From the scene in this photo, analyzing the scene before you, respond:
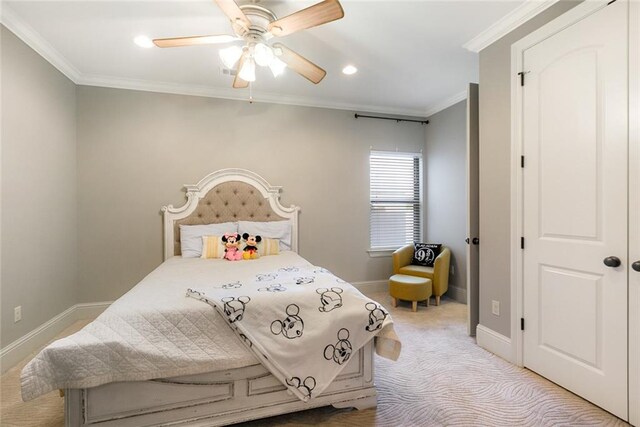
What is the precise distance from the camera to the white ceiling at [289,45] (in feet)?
7.16

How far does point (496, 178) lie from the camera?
2.47 m

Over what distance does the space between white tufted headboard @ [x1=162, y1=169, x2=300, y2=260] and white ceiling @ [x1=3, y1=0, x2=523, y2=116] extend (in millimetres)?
1053

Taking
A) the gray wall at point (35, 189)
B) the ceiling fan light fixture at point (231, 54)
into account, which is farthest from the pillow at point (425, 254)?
the gray wall at point (35, 189)

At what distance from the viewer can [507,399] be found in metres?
1.90

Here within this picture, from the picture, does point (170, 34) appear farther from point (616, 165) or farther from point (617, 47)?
point (616, 165)

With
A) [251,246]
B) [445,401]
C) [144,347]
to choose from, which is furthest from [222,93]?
[445,401]

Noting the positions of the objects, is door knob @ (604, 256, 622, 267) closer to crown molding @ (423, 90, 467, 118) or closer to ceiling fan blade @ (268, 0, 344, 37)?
ceiling fan blade @ (268, 0, 344, 37)

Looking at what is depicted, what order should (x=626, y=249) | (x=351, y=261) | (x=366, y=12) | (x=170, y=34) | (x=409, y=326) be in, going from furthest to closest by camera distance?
1. (x=351, y=261)
2. (x=409, y=326)
3. (x=170, y=34)
4. (x=366, y=12)
5. (x=626, y=249)

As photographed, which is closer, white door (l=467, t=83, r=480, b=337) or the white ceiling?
the white ceiling

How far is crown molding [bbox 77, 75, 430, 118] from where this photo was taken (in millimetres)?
3285

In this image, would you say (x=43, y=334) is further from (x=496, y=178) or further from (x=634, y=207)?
(x=634, y=207)

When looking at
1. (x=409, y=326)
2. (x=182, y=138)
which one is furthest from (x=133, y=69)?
(x=409, y=326)

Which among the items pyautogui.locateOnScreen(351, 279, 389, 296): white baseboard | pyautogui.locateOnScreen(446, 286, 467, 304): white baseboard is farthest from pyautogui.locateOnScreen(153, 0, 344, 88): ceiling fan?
pyautogui.locateOnScreen(446, 286, 467, 304): white baseboard

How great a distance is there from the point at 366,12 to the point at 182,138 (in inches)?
97.0
